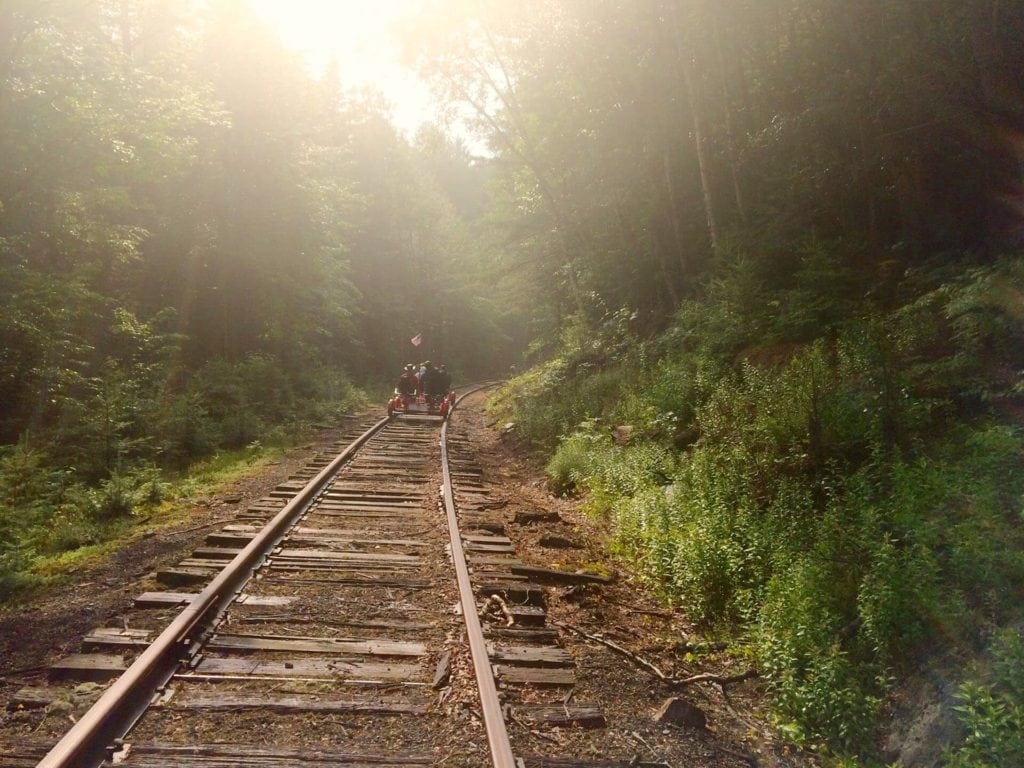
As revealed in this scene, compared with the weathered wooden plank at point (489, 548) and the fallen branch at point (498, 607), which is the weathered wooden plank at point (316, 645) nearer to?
the fallen branch at point (498, 607)

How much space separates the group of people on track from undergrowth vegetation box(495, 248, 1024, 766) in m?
8.39

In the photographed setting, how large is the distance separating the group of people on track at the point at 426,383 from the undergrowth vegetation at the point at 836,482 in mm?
8389

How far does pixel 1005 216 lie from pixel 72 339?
48.2 ft

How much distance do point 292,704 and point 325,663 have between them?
1.85 feet

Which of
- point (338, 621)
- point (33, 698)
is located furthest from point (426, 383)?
point (33, 698)

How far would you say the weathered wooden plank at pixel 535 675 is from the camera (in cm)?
425

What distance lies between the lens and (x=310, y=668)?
14.0ft

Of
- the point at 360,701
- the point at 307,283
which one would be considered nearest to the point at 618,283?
the point at 307,283

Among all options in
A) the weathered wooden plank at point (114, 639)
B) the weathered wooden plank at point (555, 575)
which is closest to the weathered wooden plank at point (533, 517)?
the weathered wooden plank at point (555, 575)

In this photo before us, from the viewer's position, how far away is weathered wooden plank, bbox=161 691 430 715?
3750mm

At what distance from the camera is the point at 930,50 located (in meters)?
9.71

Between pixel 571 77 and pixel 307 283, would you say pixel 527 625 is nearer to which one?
pixel 571 77

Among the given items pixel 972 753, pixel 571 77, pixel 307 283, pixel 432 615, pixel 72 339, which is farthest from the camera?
pixel 307 283

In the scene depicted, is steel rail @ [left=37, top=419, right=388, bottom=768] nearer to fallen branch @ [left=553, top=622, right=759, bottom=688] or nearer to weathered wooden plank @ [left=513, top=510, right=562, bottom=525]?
fallen branch @ [left=553, top=622, right=759, bottom=688]
